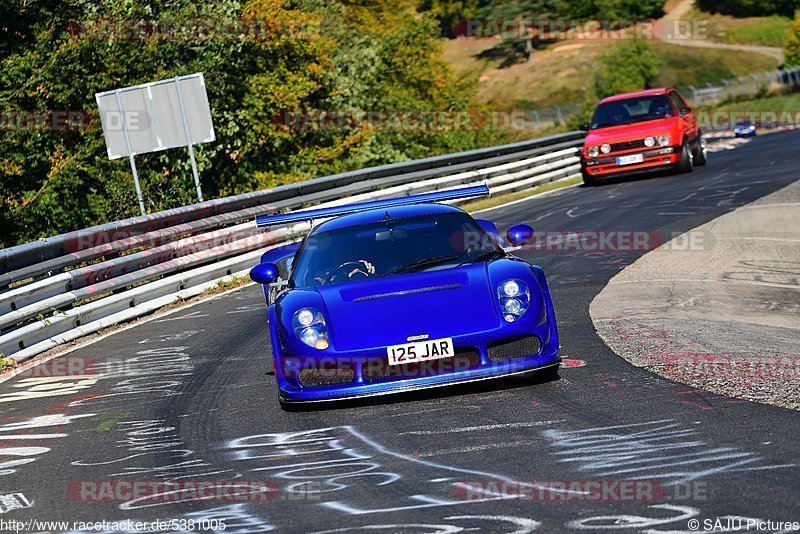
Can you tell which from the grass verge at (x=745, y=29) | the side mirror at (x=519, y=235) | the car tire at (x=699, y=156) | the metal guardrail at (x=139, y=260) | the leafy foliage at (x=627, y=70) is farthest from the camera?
the grass verge at (x=745, y=29)

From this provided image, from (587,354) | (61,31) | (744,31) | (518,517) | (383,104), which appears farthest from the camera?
(744,31)

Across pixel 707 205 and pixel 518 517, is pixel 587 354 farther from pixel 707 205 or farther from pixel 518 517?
pixel 707 205

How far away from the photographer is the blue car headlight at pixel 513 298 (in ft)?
23.4

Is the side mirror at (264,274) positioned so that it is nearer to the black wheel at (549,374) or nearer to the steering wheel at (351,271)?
the steering wheel at (351,271)

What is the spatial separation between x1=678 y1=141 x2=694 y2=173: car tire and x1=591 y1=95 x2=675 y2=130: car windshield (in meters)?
0.72

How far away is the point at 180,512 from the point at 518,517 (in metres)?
1.54

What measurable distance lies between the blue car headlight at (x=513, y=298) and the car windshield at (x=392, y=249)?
600 mm

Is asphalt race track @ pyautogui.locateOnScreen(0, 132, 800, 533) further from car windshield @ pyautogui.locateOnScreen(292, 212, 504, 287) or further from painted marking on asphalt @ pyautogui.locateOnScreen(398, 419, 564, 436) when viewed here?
car windshield @ pyautogui.locateOnScreen(292, 212, 504, 287)

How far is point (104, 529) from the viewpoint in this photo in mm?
5035

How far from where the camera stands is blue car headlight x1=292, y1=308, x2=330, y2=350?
279 inches

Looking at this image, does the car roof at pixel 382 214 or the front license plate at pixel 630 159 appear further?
the front license plate at pixel 630 159

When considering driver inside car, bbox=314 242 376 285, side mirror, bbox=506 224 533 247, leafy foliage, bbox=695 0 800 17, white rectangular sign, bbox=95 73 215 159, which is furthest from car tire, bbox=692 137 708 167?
leafy foliage, bbox=695 0 800 17

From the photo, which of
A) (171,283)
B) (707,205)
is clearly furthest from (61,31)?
(707,205)

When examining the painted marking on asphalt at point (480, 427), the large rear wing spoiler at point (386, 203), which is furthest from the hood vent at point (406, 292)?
the large rear wing spoiler at point (386, 203)
